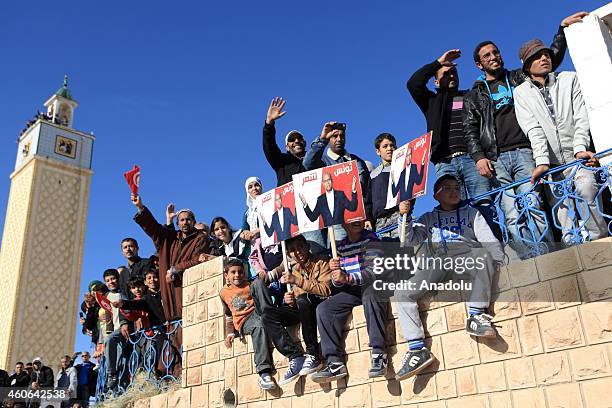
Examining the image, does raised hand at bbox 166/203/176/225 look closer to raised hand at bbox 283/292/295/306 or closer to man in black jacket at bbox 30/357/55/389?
raised hand at bbox 283/292/295/306

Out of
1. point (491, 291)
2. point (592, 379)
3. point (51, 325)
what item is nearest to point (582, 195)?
point (491, 291)

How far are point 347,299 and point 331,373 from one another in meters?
0.68

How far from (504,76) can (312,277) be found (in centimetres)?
275

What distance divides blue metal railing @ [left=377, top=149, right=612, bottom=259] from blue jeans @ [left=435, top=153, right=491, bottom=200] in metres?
0.48

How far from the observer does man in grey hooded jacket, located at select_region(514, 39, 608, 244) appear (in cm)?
443

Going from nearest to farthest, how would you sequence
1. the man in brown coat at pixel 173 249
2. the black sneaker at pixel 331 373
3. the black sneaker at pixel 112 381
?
the black sneaker at pixel 331 373, the man in brown coat at pixel 173 249, the black sneaker at pixel 112 381

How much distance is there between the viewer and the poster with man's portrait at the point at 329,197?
5.50 m

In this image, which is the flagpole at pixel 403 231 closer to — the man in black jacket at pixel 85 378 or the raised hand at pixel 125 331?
the raised hand at pixel 125 331

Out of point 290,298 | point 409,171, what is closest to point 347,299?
point 290,298

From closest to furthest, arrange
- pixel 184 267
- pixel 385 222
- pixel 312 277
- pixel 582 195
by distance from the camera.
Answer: pixel 582 195 < pixel 312 277 < pixel 385 222 < pixel 184 267

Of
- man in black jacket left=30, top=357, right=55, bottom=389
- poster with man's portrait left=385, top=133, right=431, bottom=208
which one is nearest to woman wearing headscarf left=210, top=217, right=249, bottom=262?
poster with man's portrait left=385, top=133, right=431, bottom=208

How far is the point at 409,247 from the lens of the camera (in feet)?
16.9

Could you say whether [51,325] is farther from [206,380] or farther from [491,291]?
[491,291]

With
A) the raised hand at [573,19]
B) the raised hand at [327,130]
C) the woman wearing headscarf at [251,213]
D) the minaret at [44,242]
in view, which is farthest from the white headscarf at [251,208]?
the minaret at [44,242]
